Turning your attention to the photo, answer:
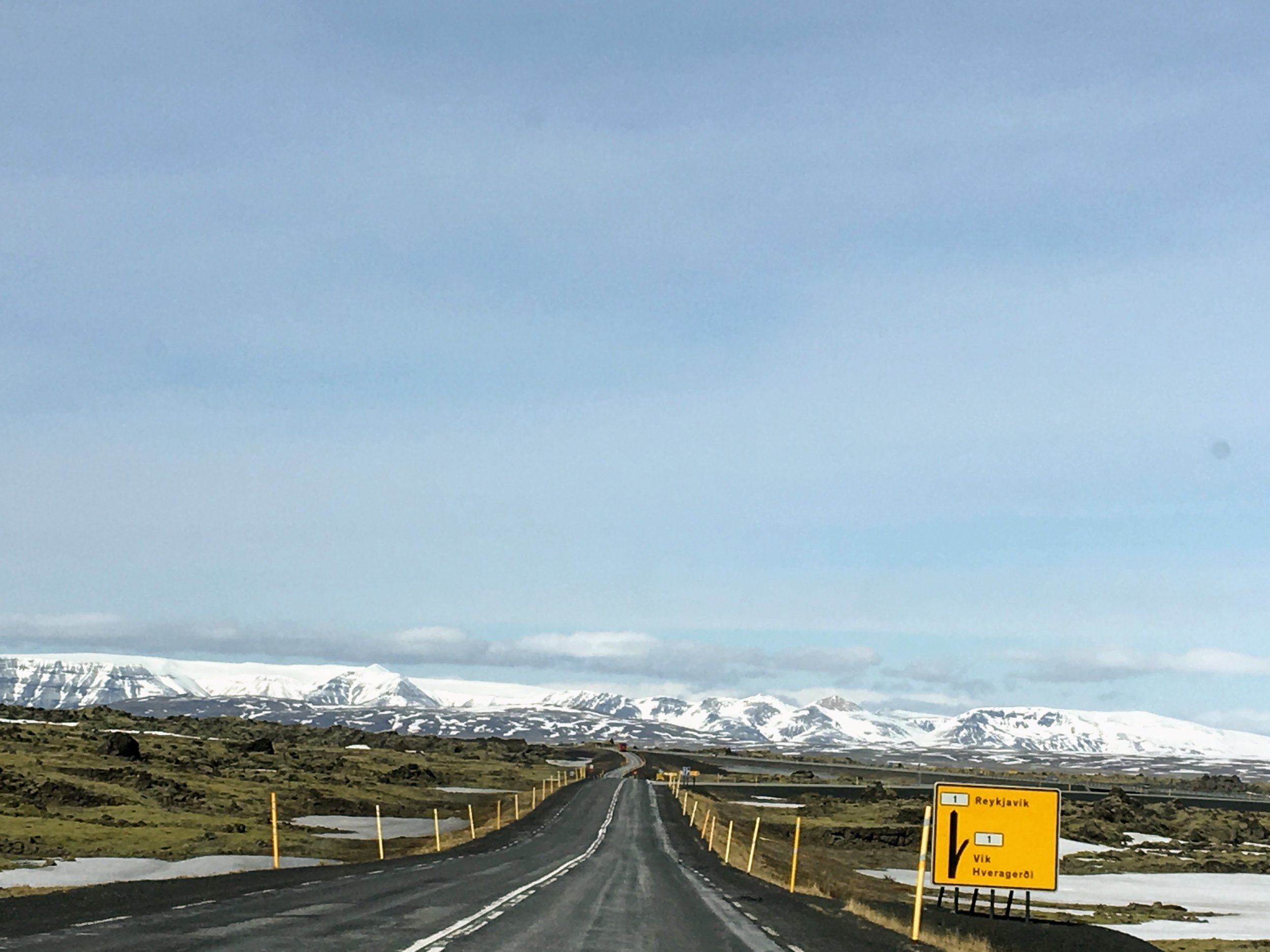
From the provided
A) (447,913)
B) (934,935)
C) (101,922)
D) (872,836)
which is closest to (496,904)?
(447,913)

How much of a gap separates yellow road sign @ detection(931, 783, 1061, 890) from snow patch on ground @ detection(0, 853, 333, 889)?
2115 cm

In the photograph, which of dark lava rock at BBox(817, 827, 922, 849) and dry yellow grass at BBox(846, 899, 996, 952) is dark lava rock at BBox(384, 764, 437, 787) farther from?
dry yellow grass at BBox(846, 899, 996, 952)

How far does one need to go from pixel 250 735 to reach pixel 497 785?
4356 cm

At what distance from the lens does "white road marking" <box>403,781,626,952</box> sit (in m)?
20.3

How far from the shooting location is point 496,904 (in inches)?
1093

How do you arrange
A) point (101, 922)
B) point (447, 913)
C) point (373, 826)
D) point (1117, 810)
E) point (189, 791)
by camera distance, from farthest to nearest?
1. point (1117, 810)
2. point (189, 791)
3. point (373, 826)
4. point (447, 913)
5. point (101, 922)

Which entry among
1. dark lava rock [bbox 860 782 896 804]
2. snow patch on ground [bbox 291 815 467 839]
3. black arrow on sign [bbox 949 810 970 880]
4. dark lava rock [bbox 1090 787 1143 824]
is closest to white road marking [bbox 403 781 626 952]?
black arrow on sign [bbox 949 810 970 880]

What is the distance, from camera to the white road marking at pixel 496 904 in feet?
66.7

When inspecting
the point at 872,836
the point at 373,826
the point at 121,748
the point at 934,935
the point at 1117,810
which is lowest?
the point at 1117,810

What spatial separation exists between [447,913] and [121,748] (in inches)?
2776

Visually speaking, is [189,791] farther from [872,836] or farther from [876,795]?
[876,795]

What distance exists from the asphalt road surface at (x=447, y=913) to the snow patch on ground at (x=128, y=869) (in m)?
4.47

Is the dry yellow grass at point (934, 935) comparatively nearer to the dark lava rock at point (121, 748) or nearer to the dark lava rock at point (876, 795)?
the dark lava rock at point (121, 748)

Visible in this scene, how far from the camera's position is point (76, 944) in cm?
1808
